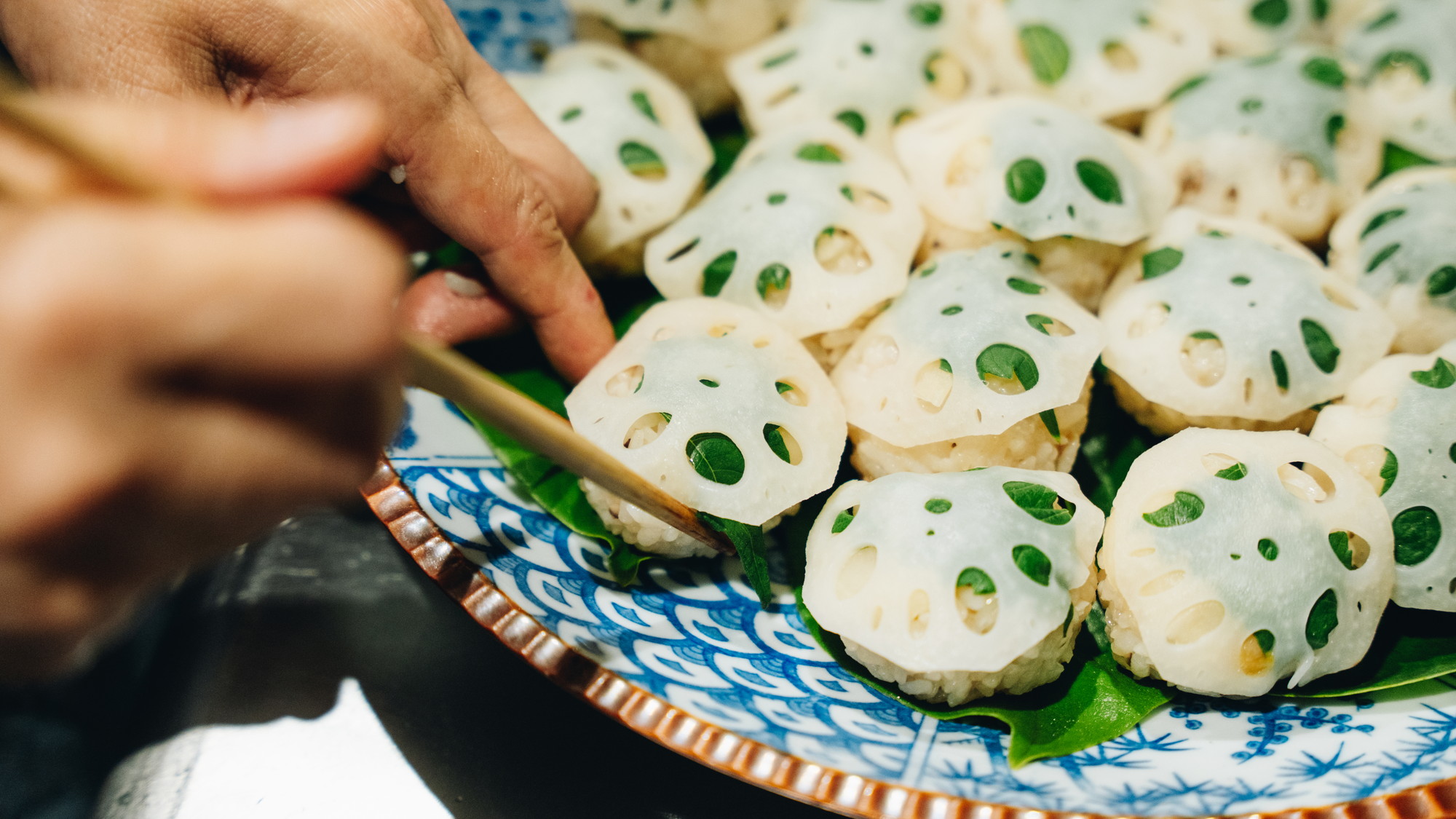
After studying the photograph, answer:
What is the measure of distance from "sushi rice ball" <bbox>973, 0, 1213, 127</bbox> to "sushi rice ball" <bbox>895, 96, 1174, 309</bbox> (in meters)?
0.32

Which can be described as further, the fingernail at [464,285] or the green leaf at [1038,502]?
the fingernail at [464,285]

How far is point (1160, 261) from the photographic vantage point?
6.47 feet

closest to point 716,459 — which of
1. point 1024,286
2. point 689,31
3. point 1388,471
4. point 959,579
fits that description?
point 959,579

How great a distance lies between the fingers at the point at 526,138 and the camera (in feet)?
6.07

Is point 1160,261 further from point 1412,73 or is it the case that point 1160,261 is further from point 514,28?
point 514,28

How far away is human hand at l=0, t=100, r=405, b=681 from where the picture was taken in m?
0.61

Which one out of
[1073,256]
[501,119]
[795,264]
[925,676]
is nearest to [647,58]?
[501,119]

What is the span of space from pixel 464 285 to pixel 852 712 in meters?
1.25

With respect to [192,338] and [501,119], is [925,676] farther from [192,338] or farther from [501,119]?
[501,119]

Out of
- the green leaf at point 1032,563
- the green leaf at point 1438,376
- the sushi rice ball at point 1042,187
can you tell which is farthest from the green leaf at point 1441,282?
the green leaf at point 1032,563

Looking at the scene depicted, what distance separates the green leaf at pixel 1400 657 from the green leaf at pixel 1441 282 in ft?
2.38

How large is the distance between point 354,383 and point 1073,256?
5.86 ft

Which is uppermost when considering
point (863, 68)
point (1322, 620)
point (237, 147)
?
point (237, 147)

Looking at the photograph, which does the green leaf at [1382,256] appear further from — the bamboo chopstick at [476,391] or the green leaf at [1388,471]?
the bamboo chopstick at [476,391]
